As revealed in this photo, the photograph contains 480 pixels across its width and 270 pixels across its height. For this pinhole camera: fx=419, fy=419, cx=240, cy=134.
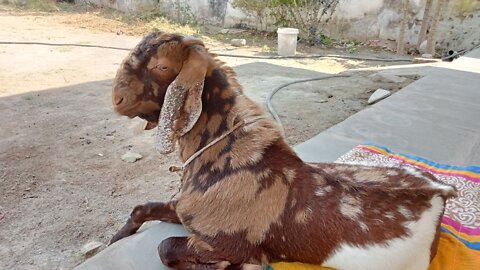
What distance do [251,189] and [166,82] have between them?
1.94 ft

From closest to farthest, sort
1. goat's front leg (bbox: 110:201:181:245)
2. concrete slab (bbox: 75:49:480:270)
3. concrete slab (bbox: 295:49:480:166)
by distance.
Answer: concrete slab (bbox: 75:49:480:270) < goat's front leg (bbox: 110:201:181:245) < concrete slab (bbox: 295:49:480:166)

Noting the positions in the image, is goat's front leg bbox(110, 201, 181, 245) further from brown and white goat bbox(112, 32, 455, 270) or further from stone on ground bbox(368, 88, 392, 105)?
stone on ground bbox(368, 88, 392, 105)

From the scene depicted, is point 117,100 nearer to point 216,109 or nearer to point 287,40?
point 216,109

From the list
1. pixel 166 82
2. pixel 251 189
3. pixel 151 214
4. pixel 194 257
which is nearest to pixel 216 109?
pixel 166 82

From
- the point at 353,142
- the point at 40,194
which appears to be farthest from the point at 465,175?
the point at 40,194

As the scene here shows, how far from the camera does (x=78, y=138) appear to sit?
436 centimetres

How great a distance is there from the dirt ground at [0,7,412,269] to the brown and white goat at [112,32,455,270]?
78 cm

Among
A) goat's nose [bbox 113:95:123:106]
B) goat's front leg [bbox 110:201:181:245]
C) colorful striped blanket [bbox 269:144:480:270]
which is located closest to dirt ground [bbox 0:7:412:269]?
goat's front leg [bbox 110:201:181:245]

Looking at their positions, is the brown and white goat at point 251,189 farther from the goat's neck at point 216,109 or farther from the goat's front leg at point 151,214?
the goat's front leg at point 151,214

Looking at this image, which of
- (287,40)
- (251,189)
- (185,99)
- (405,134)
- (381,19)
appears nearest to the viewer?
(251,189)

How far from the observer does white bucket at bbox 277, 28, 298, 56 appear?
28.4 feet

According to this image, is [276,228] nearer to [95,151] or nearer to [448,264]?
[448,264]

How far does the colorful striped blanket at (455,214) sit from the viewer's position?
182 centimetres

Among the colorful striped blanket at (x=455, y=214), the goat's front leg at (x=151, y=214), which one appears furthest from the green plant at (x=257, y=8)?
the goat's front leg at (x=151, y=214)
